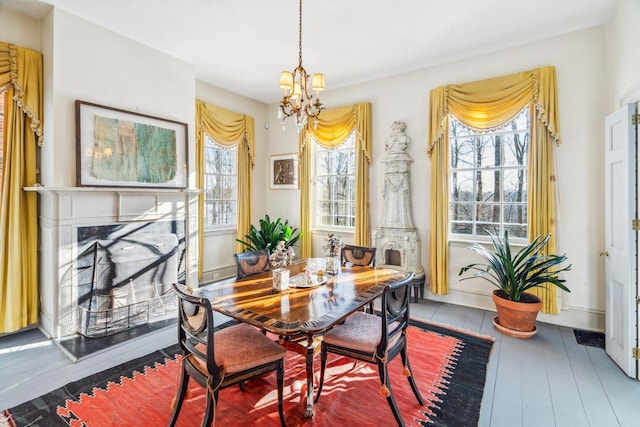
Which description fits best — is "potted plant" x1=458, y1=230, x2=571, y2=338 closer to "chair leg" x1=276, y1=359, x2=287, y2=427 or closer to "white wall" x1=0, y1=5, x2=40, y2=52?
"chair leg" x1=276, y1=359, x2=287, y2=427

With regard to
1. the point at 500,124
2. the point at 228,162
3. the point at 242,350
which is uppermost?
the point at 500,124

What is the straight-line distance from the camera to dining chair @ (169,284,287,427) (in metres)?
1.58

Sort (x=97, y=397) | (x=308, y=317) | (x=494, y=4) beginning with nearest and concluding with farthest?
(x=308, y=317)
(x=97, y=397)
(x=494, y=4)

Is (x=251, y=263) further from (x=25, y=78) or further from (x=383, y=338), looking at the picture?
(x=25, y=78)

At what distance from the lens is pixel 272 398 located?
211 cm

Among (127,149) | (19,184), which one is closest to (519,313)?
(127,149)

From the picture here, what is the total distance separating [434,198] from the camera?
3.97 meters

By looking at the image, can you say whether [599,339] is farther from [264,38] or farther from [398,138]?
[264,38]

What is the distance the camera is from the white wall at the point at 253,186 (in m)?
4.72

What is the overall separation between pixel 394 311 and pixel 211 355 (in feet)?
3.51

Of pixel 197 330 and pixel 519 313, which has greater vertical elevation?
pixel 197 330

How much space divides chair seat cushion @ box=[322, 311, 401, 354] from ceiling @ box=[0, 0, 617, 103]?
2.73 m

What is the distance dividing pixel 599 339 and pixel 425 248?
6.20 ft

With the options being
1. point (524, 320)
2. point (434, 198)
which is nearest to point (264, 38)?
point (434, 198)
